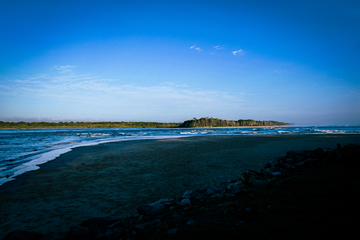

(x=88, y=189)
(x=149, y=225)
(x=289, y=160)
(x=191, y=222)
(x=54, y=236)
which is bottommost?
(x=88, y=189)

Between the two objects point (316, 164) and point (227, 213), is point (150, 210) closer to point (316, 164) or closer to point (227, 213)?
point (227, 213)

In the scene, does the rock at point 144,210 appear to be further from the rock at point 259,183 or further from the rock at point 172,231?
the rock at point 259,183

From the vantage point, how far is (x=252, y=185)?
6922 millimetres

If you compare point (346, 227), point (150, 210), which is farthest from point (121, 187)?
point (346, 227)

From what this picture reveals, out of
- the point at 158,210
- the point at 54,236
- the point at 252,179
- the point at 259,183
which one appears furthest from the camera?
the point at 252,179

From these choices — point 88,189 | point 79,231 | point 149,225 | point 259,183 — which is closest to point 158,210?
point 149,225

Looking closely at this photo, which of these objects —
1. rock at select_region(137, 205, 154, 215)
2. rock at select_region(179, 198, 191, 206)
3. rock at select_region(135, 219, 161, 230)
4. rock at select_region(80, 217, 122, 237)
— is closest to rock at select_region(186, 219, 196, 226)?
rock at select_region(135, 219, 161, 230)

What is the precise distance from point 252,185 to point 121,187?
547 centimetres

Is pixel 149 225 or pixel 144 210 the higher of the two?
pixel 149 225

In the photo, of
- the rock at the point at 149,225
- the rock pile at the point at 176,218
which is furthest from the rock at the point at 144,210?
the rock at the point at 149,225

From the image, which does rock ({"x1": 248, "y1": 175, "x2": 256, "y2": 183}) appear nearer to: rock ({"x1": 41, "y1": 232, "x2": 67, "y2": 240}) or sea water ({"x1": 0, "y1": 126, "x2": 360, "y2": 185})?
rock ({"x1": 41, "y1": 232, "x2": 67, "y2": 240})

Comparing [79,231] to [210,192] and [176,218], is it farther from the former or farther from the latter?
[210,192]

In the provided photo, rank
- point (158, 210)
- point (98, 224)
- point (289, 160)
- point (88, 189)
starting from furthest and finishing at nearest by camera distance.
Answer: point (289, 160) < point (88, 189) < point (158, 210) < point (98, 224)

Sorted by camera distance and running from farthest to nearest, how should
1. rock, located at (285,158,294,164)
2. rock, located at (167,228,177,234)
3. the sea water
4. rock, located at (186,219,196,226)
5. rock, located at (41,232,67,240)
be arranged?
1. the sea water
2. rock, located at (285,158,294,164)
3. rock, located at (186,219,196,226)
4. rock, located at (41,232,67,240)
5. rock, located at (167,228,177,234)
